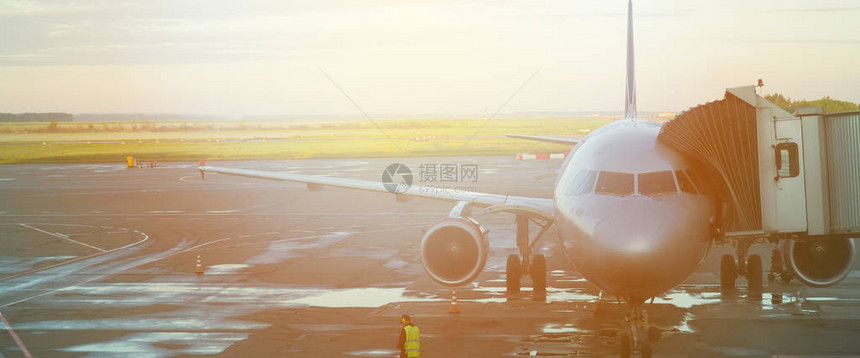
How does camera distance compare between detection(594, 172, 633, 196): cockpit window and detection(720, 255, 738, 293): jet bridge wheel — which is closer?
detection(594, 172, 633, 196): cockpit window

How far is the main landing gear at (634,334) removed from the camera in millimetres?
13850

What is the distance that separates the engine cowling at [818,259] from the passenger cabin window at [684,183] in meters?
5.26

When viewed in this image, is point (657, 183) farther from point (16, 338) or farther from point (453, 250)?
point (16, 338)

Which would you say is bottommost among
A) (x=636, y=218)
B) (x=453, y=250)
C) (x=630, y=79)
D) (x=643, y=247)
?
(x=453, y=250)

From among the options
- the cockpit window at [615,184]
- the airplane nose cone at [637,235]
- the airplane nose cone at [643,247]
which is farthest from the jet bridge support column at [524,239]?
the airplane nose cone at [637,235]

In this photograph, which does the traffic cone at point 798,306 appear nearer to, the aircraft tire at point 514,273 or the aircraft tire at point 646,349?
the aircraft tire at point 646,349

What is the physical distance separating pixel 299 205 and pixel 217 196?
7509mm

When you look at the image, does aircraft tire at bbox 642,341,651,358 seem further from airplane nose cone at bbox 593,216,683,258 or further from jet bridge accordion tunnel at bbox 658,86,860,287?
airplane nose cone at bbox 593,216,683,258

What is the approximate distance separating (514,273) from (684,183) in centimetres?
780

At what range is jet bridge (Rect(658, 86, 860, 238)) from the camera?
1427 centimetres

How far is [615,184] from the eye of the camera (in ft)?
43.4

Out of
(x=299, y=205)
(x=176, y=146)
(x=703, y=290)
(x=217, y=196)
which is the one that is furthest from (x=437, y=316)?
(x=176, y=146)

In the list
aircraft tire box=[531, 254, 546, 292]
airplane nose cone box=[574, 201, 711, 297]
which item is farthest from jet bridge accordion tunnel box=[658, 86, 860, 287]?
aircraft tire box=[531, 254, 546, 292]

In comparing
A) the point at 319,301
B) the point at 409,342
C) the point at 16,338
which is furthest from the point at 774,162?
the point at 16,338
